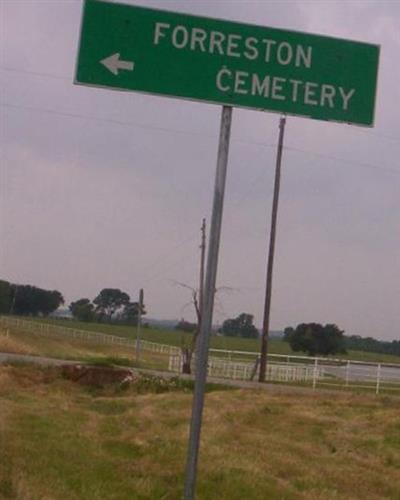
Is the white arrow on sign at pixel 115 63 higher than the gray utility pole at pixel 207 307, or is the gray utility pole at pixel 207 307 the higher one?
the white arrow on sign at pixel 115 63

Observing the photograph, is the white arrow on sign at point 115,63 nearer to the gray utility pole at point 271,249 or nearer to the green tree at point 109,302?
the gray utility pole at point 271,249

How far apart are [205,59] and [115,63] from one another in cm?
49

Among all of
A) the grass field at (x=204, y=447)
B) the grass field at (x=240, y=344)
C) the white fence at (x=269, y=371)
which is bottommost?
the grass field at (x=204, y=447)

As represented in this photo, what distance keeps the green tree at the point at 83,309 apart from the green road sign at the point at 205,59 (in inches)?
3277

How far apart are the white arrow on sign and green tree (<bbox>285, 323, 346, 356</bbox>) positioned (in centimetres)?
5037

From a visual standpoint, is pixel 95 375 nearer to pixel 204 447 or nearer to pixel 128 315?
pixel 204 447

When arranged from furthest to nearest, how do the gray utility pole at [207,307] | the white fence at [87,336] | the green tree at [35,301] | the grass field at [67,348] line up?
the green tree at [35,301] → the white fence at [87,336] → the grass field at [67,348] → the gray utility pole at [207,307]

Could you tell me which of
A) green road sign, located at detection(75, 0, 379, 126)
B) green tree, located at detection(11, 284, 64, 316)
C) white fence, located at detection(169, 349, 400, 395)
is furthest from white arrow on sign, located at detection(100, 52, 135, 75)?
green tree, located at detection(11, 284, 64, 316)

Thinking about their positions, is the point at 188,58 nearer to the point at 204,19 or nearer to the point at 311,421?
the point at 204,19

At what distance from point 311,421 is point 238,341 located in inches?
2111

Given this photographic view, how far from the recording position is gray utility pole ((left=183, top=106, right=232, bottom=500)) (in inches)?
195

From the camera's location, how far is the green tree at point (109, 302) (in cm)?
8181

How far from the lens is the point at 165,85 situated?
16.9ft

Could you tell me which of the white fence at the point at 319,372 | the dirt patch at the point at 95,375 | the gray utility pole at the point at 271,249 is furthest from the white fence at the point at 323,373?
the dirt patch at the point at 95,375
